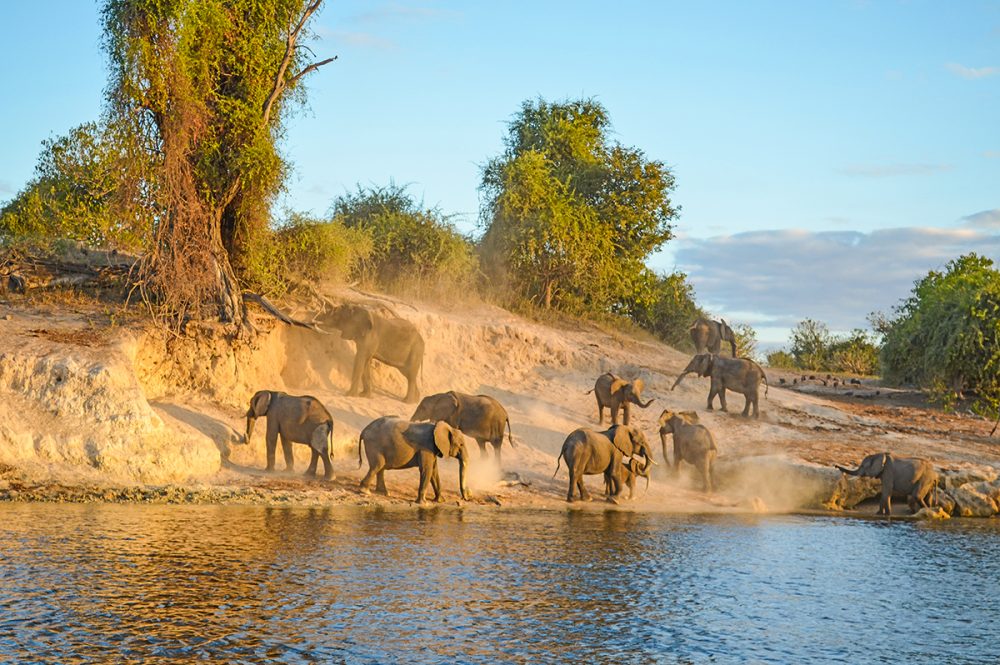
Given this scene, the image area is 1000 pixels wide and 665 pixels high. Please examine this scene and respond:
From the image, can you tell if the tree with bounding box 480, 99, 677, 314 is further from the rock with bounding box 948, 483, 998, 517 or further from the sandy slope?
the rock with bounding box 948, 483, 998, 517

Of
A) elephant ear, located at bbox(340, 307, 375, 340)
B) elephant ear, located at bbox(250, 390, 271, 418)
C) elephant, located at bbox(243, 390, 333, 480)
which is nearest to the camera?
elephant, located at bbox(243, 390, 333, 480)

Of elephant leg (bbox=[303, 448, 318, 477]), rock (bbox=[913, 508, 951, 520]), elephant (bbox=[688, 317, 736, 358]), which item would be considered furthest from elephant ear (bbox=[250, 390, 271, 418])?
elephant (bbox=[688, 317, 736, 358])

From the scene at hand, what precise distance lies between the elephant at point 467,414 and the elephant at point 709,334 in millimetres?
15271

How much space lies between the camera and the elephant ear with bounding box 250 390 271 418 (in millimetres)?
23469

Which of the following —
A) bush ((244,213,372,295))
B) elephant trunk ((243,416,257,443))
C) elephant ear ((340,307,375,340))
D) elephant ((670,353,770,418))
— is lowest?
elephant trunk ((243,416,257,443))

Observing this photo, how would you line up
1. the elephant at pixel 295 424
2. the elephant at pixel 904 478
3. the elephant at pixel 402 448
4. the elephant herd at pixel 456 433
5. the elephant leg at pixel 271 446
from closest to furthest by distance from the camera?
the elephant at pixel 402 448 → the elephant herd at pixel 456 433 → the elephant at pixel 295 424 → the elephant leg at pixel 271 446 → the elephant at pixel 904 478

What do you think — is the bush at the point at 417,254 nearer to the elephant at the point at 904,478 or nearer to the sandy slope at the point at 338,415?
the sandy slope at the point at 338,415

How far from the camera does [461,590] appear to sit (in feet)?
47.0

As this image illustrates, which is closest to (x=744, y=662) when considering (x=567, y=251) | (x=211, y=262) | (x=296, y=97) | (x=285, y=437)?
(x=285, y=437)

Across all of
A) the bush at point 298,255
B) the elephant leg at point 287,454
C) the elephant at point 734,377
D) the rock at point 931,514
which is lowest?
the rock at point 931,514

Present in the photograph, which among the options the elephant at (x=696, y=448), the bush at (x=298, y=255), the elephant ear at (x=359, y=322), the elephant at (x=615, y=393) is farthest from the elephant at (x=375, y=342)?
the elephant at (x=696, y=448)

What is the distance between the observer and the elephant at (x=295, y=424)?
74.7 feet

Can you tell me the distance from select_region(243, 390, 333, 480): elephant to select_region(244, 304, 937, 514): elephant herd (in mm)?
20

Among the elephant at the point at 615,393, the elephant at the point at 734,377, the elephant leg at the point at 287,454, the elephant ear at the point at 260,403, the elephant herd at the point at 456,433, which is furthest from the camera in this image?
the elephant at the point at 734,377
